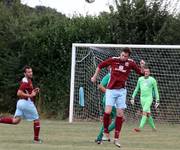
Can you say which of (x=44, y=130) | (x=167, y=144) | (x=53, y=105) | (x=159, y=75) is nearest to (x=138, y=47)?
(x=159, y=75)

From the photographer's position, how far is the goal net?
78.9 ft

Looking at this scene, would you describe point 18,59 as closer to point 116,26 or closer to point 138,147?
point 116,26

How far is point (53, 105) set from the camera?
1056 inches

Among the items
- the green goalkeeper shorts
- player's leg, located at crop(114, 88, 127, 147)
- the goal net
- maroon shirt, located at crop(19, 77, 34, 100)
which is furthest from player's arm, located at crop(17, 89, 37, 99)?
the goal net

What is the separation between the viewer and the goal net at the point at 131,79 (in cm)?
2406

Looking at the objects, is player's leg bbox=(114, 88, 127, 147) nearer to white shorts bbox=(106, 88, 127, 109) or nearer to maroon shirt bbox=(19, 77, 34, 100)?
white shorts bbox=(106, 88, 127, 109)

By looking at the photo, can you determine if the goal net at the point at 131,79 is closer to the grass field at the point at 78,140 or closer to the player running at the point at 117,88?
the grass field at the point at 78,140

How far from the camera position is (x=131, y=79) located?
81.2 feet

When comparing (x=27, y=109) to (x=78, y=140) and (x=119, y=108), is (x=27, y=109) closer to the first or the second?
(x=78, y=140)

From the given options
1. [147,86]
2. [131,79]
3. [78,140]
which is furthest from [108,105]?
[131,79]

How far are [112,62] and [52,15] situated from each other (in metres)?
15.4

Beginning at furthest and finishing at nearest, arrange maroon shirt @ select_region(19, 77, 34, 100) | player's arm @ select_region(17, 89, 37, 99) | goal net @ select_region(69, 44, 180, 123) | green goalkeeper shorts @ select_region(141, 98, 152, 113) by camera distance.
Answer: goal net @ select_region(69, 44, 180, 123), green goalkeeper shorts @ select_region(141, 98, 152, 113), maroon shirt @ select_region(19, 77, 34, 100), player's arm @ select_region(17, 89, 37, 99)

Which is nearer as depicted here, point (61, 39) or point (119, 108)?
point (119, 108)

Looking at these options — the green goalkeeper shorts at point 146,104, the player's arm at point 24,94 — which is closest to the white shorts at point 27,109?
the player's arm at point 24,94
